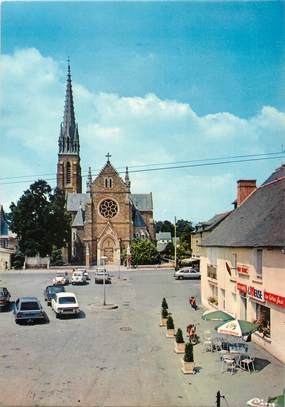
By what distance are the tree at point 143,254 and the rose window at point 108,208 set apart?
9.50m

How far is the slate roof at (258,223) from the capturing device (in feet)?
65.5

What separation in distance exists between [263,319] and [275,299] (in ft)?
9.69

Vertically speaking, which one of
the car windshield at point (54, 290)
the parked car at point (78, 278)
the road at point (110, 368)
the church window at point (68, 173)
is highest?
the church window at point (68, 173)

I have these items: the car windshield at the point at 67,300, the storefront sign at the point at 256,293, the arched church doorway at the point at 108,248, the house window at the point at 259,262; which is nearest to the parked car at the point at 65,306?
the car windshield at the point at 67,300

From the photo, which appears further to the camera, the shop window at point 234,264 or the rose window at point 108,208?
the rose window at point 108,208

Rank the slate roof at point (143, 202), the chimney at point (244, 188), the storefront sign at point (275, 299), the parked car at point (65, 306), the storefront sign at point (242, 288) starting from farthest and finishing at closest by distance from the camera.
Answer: the slate roof at point (143, 202)
the chimney at point (244, 188)
the parked car at point (65, 306)
the storefront sign at point (242, 288)
the storefront sign at point (275, 299)

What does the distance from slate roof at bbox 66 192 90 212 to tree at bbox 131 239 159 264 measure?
21227mm

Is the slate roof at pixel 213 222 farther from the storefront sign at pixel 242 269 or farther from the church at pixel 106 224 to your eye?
the church at pixel 106 224

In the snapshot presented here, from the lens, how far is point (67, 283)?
47406 mm

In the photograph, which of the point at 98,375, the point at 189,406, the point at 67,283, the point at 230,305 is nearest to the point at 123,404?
the point at 189,406

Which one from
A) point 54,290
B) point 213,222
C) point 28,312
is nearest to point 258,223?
point 28,312

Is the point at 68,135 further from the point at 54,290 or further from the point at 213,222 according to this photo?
the point at 54,290

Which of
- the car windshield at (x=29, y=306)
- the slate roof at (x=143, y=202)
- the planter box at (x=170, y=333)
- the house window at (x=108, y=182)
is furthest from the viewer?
the slate roof at (x=143, y=202)

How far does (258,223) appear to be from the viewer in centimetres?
2353
